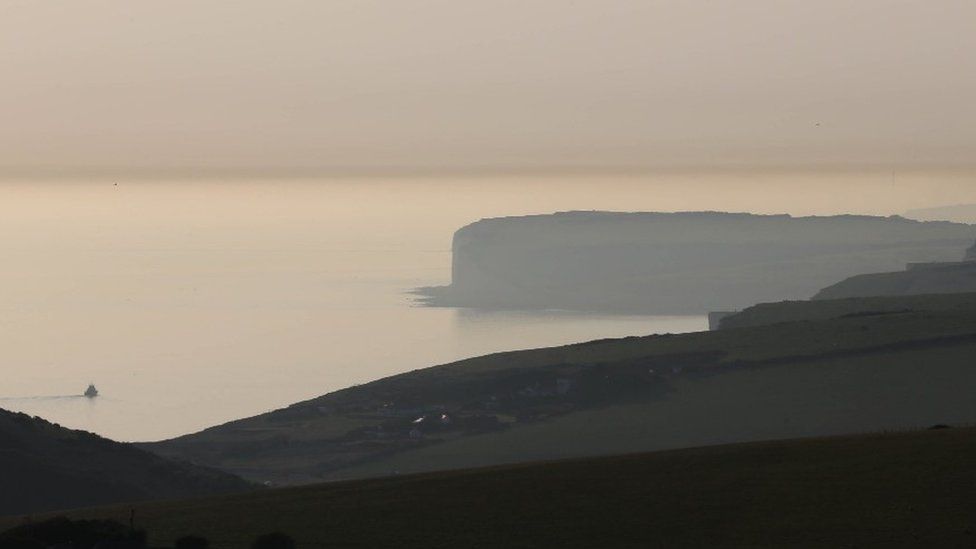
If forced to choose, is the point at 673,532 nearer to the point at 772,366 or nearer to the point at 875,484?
the point at 875,484

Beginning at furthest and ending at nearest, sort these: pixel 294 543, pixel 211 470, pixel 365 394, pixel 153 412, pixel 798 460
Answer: pixel 153 412 → pixel 365 394 → pixel 211 470 → pixel 798 460 → pixel 294 543

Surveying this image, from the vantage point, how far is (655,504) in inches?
1599

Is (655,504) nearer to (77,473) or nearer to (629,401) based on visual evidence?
(77,473)

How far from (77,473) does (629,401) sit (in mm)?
45201

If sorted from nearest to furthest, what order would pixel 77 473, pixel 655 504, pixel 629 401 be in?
1. pixel 655 504
2. pixel 77 473
3. pixel 629 401

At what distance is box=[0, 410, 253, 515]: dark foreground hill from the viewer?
6362cm

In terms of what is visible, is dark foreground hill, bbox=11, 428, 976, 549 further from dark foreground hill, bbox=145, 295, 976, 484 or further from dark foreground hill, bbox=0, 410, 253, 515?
dark foreground hill, bbox=145, 295, 976, 484

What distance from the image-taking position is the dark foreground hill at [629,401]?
91938 mm

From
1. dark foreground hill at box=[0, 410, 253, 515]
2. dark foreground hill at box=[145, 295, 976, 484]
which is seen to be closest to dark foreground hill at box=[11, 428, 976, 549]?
dark foreground hill at box=[0, 410, 253, 515]

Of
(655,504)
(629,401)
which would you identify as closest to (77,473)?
(655,504)

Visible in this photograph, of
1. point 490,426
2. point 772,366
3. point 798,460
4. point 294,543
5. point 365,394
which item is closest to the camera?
point 294,543

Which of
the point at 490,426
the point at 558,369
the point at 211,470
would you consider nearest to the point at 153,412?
the point at 558,369

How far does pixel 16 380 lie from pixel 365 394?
77.5 meters

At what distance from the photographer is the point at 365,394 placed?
120750 mm
